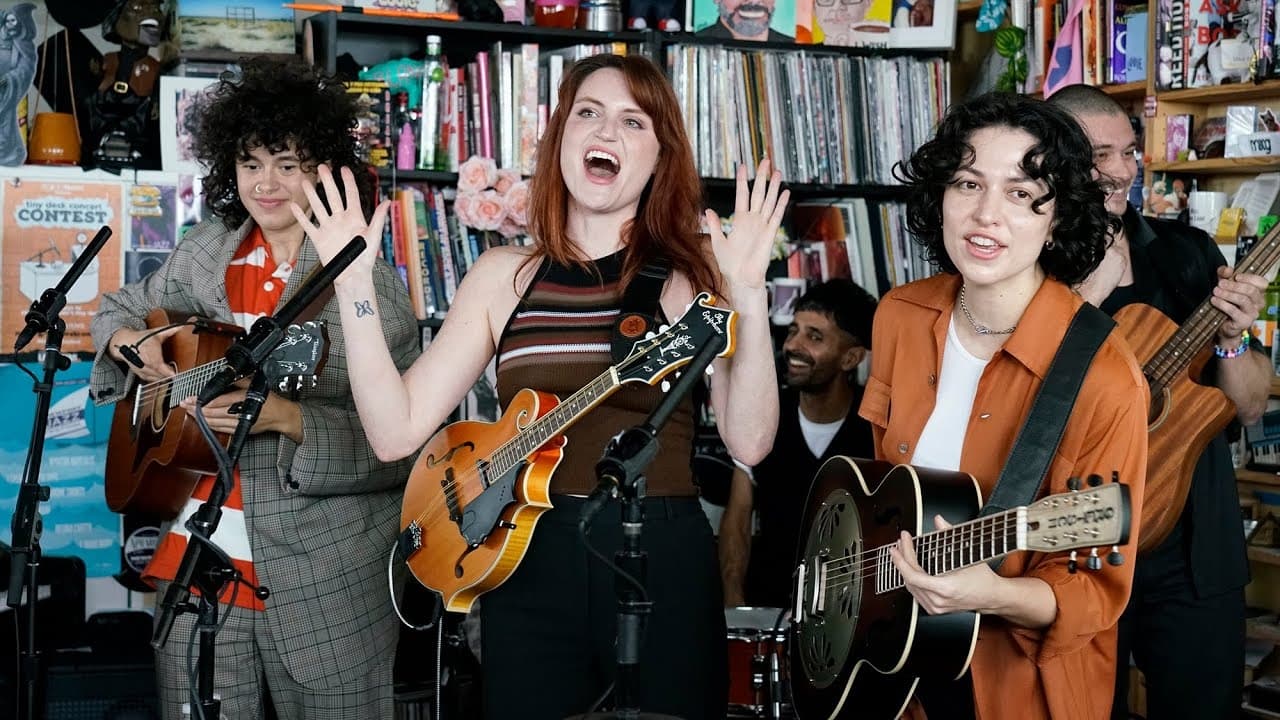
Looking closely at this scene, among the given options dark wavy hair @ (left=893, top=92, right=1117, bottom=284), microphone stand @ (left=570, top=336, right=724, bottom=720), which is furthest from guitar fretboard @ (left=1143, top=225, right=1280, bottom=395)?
microphone stand @ (left=570, top=336, right=724, bottom=720)

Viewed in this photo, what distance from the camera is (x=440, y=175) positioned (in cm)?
392

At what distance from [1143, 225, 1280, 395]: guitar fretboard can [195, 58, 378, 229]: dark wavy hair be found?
171 cm

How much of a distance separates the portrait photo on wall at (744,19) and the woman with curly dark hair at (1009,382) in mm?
2002

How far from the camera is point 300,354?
2.41 metres

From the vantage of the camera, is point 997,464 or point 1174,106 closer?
point 997,464

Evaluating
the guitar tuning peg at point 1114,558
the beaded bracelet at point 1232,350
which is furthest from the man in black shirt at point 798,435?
the guitar tuning peg at point 1114,558

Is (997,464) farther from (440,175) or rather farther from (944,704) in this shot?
(440,175)

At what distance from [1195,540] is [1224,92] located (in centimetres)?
153

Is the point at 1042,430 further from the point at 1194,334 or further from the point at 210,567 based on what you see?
the point at 210,567

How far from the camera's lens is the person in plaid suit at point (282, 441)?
2666 mm

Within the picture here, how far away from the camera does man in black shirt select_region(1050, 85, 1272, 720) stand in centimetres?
255

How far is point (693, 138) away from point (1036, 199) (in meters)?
2.19

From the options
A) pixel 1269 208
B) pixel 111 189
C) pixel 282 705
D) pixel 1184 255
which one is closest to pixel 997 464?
pixel 1184 255

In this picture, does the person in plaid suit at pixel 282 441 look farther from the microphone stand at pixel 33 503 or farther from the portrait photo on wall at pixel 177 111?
the portrait photo on wall at pixel 177 111
